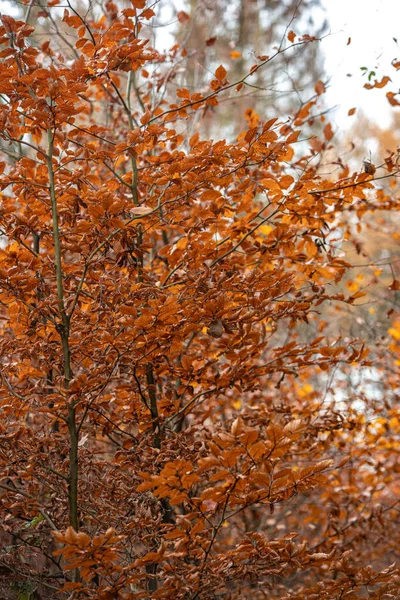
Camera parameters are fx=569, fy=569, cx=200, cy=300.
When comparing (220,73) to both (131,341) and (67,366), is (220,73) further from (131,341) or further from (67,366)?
(67,366)

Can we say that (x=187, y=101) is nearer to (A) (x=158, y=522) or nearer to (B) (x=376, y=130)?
(A) (x=158, y=522)

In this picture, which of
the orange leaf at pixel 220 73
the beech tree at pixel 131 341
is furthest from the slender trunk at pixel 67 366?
the orange leaf at pixel 220 73

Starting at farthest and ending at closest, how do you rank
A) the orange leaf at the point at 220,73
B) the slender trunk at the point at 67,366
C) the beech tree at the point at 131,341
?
the orange leaf at the point at 220,73
the slender trunk at the point at 67,366
the beech tree at the point at 131,341

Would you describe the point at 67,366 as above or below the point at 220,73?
below

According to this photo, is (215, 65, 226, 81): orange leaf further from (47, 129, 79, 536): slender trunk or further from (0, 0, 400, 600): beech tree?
(47, 129, 79, 536): slender trunk

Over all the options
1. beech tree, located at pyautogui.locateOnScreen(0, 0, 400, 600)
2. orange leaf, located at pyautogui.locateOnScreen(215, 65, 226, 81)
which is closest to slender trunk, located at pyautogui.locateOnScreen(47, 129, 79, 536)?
beech tree, located at pyautogui.locateOnScreen(0, 0, 400, 600)

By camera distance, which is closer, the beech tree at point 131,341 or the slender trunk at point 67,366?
the beech tree at point 131,341

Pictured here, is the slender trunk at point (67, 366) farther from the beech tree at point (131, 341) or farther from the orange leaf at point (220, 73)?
the orange leaf at point (220, 73)

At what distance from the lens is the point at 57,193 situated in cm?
201

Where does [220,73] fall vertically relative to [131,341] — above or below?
above

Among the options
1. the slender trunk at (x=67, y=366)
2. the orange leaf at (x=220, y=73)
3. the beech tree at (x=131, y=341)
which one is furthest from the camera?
the orange leaf at (x=220, y=73)

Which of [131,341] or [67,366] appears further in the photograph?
[67,366]

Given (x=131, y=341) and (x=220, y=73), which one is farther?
(x=220, y=73)

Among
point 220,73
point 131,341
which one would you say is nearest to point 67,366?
point 131,341
